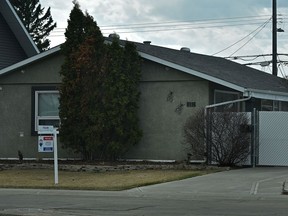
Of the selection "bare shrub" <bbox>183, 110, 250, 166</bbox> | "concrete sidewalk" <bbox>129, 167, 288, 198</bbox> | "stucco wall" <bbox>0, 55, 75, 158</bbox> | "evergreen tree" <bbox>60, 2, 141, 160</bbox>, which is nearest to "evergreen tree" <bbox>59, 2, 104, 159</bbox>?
"evergreen tree" <bbox>60, 2, 141, 160</bbox>

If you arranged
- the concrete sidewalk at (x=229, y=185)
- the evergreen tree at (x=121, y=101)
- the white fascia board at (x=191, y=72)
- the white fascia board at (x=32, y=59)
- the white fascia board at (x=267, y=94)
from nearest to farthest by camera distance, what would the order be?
1. the concrete sidewalk at (x=229, y=185)
2. the white fascia board at (x=191, y=72)
3. the white fascia board at (x=267, y=94)
4. the evergreen tree at (x=121, y=101)
5. the white fascia board at (x=32, y=59)

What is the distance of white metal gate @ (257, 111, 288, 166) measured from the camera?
75.7ft

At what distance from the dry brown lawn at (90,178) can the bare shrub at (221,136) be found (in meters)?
1.29

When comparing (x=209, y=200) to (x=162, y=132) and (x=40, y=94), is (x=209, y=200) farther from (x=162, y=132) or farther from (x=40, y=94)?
(x=40, y=94)

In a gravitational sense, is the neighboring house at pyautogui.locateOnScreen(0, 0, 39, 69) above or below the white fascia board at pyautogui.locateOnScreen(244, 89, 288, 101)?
above

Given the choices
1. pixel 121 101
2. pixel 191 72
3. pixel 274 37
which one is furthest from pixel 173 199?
pixel 274 37

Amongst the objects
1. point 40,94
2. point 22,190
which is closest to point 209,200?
point 22,190

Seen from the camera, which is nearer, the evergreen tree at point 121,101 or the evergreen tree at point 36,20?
the evergreen tree at point 121,101

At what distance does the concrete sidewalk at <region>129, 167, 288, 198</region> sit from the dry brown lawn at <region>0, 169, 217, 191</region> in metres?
0.76

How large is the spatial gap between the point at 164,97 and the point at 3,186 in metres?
8.66

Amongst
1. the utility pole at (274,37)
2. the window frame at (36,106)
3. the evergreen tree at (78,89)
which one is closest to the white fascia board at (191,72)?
the evergreen tree at (78,89)

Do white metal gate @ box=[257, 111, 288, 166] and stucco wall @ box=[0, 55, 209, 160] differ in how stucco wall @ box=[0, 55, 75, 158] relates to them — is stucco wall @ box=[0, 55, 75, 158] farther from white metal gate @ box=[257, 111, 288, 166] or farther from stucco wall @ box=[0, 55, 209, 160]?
white metal gate @ box=[257, 111, 288, 166]

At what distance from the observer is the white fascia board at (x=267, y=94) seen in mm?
23561

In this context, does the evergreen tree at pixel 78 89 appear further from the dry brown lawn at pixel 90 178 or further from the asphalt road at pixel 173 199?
the asphalt road at pixel 173 199
